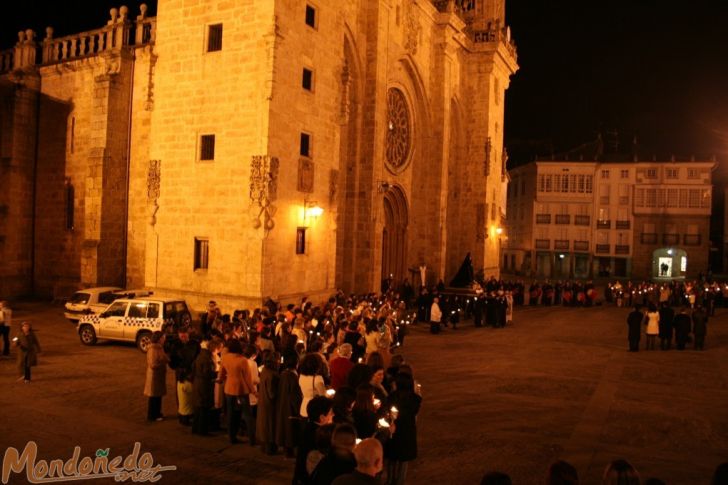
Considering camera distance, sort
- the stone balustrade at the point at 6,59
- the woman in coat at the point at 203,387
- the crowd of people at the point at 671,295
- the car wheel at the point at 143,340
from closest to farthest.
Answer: the woman in coat at the point at 203,387
the car wheel at the point at 143,340
the stone balustrade at the point at 6,59
the crowd of people at the point at 671,295

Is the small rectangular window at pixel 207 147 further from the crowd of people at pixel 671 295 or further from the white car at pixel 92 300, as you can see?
the crowd of people at pixel 671 295

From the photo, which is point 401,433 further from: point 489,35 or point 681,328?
point 489,35

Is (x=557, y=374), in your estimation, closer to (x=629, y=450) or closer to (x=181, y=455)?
(x=629, y=450)

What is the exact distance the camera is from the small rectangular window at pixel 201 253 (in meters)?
18.7

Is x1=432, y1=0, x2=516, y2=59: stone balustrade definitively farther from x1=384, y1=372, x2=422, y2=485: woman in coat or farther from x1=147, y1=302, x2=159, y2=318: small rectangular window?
x1=384, y1=372, x2=422, y2=485: woman in coat

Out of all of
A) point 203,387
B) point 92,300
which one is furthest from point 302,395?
point 92,300

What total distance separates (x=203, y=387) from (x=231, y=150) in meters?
10.6

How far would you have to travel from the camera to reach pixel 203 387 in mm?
8898

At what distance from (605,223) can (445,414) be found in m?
48.7

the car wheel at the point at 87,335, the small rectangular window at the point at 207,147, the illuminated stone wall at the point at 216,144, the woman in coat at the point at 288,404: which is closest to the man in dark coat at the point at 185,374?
the woman in coat at the point at 288,404

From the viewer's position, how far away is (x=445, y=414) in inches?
414

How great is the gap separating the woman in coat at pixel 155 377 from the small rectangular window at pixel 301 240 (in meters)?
9.66

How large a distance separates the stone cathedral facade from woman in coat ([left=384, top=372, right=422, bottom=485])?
11.2 m

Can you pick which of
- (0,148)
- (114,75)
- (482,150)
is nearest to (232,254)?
(114,75)
